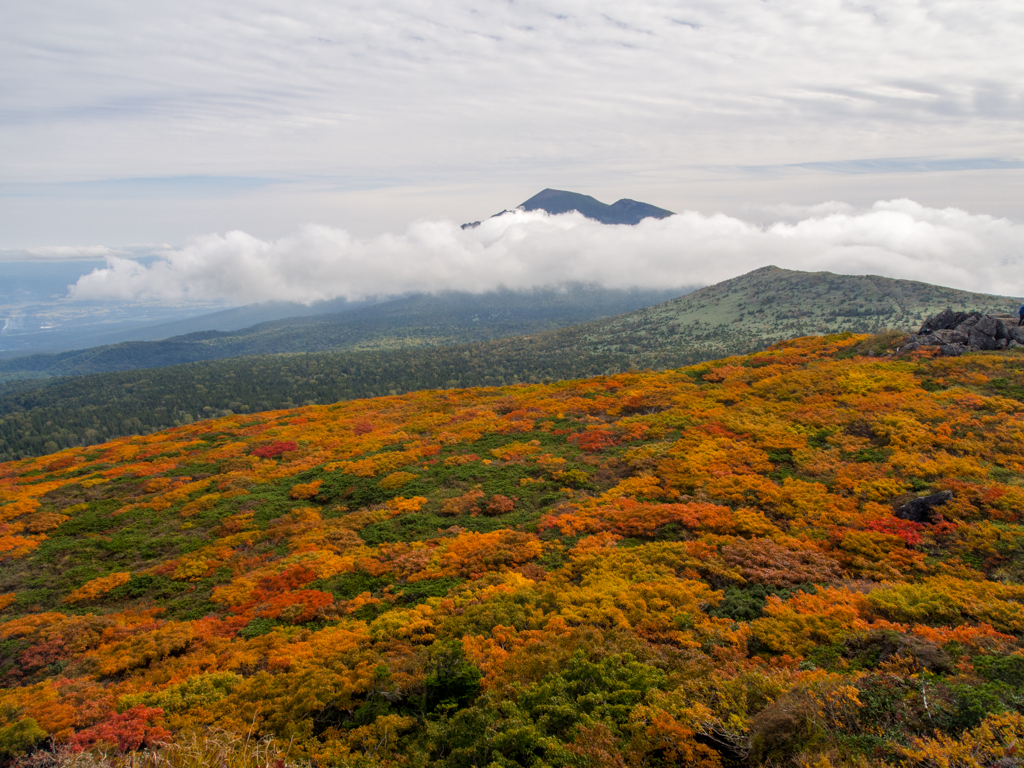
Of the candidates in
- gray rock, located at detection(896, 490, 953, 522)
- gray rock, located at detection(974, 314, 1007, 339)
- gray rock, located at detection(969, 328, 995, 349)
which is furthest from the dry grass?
gray rock, located at detection(974, 314, 1007, 339)

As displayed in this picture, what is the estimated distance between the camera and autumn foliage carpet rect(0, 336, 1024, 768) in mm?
10844

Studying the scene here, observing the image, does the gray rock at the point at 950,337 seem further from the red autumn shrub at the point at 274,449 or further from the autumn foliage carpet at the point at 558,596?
the red autumn shrub at the point at 274,449

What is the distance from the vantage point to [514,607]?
16.9 metres

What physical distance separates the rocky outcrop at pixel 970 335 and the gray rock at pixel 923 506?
99.5ft

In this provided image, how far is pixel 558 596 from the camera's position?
17.2m

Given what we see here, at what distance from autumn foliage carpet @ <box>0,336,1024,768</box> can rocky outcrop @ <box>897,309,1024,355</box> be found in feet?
17.4

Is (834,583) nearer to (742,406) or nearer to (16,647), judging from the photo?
(742,406)

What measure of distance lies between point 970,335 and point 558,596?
51.3 m

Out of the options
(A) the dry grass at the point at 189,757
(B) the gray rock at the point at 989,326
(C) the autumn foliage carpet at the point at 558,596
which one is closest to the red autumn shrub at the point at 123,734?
(C) the autumn foliage carpet at the point at 558,596

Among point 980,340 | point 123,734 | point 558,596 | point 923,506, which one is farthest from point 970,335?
point 123,734

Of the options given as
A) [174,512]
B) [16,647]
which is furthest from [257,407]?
[16,647]

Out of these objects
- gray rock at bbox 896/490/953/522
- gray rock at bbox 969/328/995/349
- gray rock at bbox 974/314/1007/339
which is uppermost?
gray rock at bbox 974/314/1007/339

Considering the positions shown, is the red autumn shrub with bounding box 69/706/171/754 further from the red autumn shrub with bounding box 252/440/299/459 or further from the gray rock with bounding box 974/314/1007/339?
the gray rock with bounding box 974/314/1007/339

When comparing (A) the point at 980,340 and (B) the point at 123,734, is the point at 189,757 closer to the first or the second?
(B) the point at 123,734
